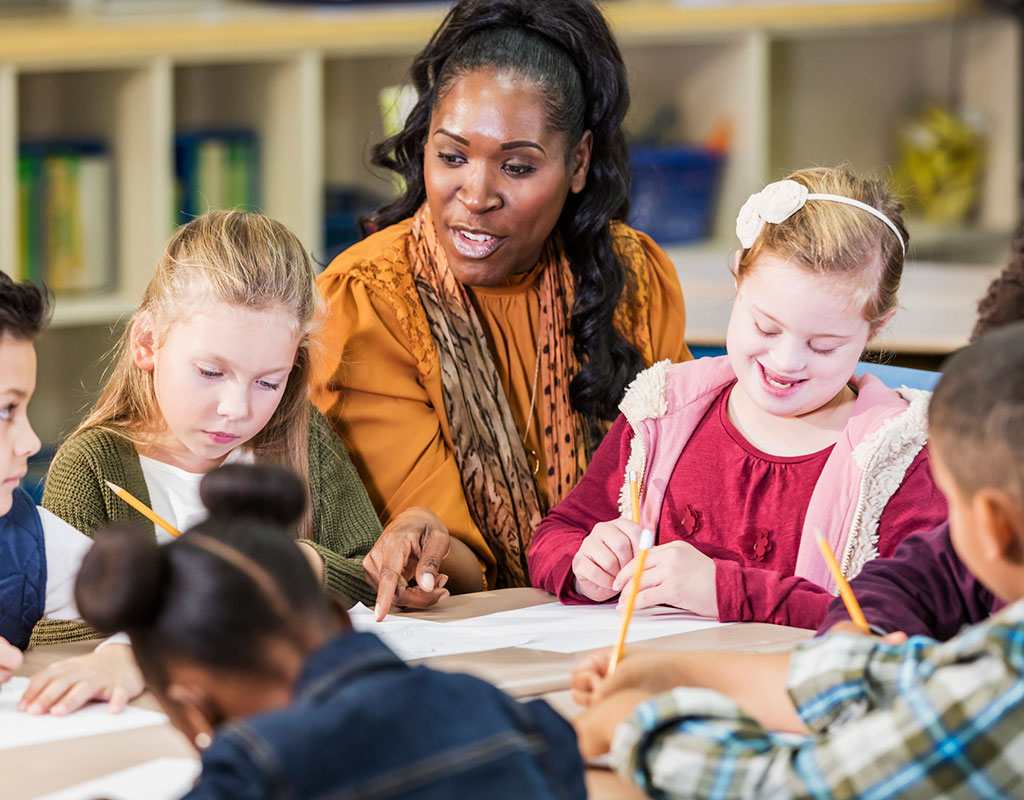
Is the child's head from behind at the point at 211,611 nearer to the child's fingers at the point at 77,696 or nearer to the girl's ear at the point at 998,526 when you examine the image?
the child's fingers at the point at 77,696

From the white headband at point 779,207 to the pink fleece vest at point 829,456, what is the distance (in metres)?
0.17

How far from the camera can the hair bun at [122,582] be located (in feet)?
2.47

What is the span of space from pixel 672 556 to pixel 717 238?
95.6 inches

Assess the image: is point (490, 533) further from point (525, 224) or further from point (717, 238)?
point (717, 238)

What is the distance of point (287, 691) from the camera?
0.75 m

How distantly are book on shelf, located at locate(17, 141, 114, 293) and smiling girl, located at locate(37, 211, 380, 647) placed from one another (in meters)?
1.52

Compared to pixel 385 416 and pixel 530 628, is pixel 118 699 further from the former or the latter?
pixel 385 416

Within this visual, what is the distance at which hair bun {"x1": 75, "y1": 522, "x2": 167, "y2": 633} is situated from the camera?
75 centimetres

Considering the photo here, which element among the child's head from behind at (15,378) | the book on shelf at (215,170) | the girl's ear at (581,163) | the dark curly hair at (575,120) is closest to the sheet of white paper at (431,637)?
the child's head from behind at (15,378)

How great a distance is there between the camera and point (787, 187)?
140 cm

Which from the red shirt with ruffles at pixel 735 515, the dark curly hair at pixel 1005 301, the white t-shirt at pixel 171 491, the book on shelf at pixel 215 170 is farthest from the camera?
the book on shelf at pixel 215 170

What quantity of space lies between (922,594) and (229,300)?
0.75 metres

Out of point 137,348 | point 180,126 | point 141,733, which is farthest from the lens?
point 180,126

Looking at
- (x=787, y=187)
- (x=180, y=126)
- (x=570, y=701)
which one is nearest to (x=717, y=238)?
(x=180, y=126)
